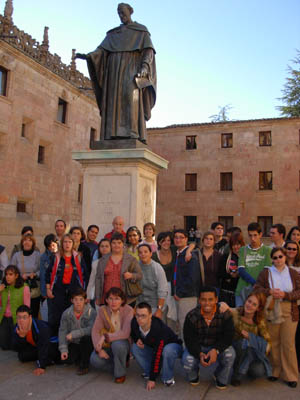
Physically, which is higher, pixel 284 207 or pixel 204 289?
pixel 284 207

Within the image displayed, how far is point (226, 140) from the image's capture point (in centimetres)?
3111

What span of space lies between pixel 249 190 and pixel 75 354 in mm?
26858

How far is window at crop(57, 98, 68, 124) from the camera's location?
2319 centimetres

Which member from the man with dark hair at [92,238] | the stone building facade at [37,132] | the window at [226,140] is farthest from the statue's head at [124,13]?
the window at [226,140]

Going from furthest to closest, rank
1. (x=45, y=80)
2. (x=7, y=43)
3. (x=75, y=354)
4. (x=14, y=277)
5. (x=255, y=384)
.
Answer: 1. (x=45, y=80)
2. (x=7, y=43)
3. (x=14, y=277)
4. (x=75, y=354)
5. (x=255, y=384)

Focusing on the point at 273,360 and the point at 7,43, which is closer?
the point at 273,360

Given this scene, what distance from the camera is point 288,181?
95.4 feet

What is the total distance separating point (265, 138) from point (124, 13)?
24.5m

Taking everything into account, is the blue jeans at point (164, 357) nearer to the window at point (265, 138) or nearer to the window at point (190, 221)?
the window at point (190, 221)

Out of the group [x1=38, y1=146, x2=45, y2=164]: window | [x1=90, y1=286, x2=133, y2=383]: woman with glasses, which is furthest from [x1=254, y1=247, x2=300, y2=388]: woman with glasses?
[x1=38, y1=146, x2=45, y2=164]: window

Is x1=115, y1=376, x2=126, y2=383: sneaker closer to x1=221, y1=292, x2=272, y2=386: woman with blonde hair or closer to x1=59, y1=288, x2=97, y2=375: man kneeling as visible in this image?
x1=59, y1=288, x2=97, y2=375: man kneeling

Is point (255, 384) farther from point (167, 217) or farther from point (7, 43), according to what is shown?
point (167, 217)

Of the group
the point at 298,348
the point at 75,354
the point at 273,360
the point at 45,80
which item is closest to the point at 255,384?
the point at 273,360

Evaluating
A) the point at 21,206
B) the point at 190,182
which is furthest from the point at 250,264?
the point at 190,182
